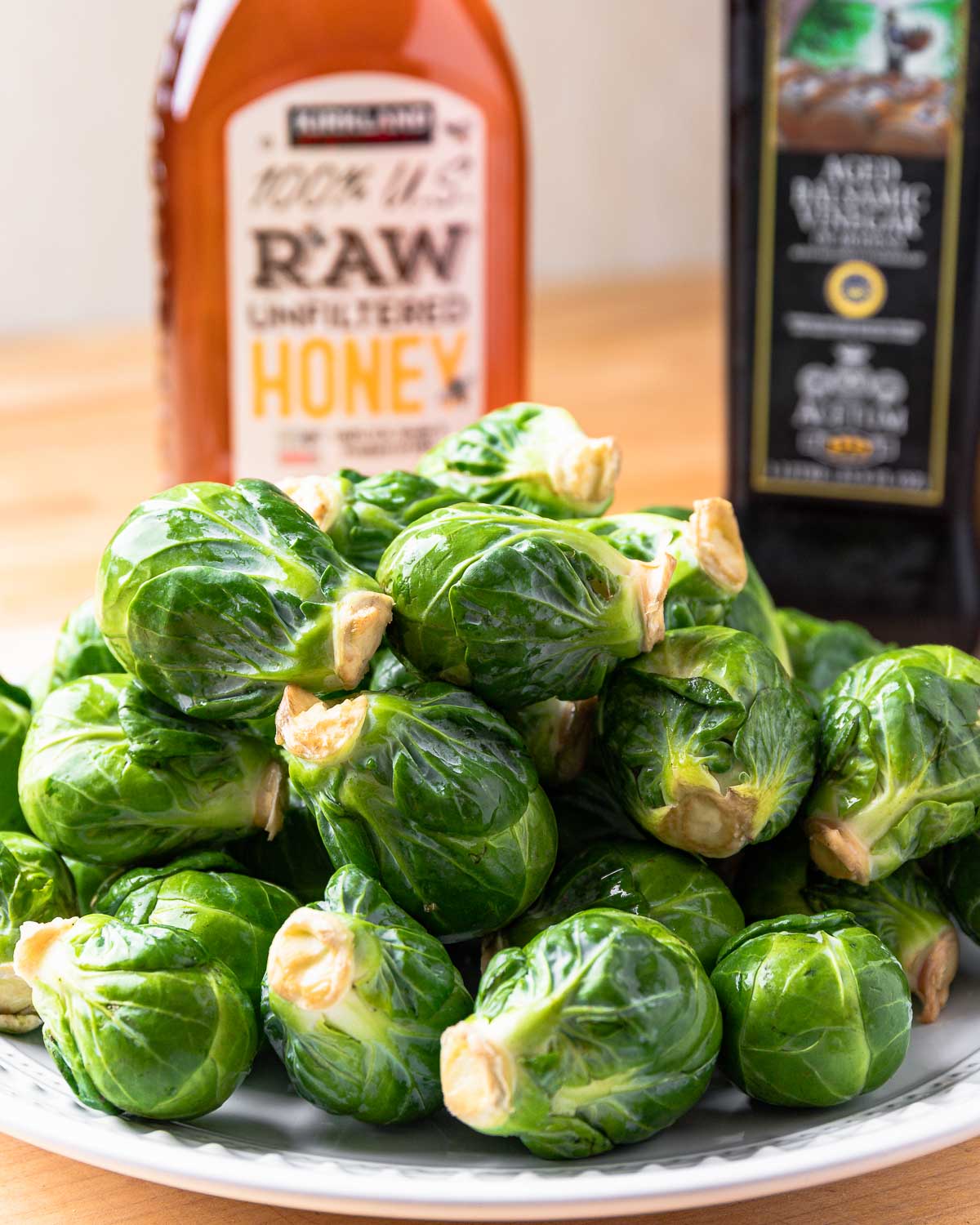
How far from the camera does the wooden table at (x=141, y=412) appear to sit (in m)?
2.21

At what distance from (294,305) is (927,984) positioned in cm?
106

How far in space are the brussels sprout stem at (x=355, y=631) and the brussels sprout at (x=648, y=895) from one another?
0.15m

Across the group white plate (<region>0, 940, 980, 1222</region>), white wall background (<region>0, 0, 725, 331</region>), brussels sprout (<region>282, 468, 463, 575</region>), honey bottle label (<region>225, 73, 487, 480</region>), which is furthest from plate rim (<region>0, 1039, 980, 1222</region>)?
white wall background (<region>0, 0, 725, 331</region>)

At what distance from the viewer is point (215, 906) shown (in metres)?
0.89

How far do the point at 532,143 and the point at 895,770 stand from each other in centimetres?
256

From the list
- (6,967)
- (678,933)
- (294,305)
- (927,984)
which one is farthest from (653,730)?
(294,305)

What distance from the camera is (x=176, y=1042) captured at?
31.5 inches

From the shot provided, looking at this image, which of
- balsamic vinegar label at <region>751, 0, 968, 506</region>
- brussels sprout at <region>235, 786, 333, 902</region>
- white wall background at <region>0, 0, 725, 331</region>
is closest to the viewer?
brussels sprout at <region>235, 786, 333, 902</region>

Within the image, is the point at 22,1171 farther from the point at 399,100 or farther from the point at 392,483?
the point at 399,100

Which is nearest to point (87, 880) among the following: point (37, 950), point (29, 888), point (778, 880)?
→ point (29, 888)

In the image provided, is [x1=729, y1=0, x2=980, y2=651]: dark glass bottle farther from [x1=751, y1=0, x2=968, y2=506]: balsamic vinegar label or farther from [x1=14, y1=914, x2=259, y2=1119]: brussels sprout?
[x1=14, y1=914, x2=259, y2=1119]: brussels sprout

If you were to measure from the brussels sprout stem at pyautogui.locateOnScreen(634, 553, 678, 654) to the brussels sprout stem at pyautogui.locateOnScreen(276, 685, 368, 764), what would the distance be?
15cm

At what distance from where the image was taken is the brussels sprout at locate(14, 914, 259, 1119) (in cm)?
80

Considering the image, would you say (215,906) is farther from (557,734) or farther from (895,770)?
(895,770)
